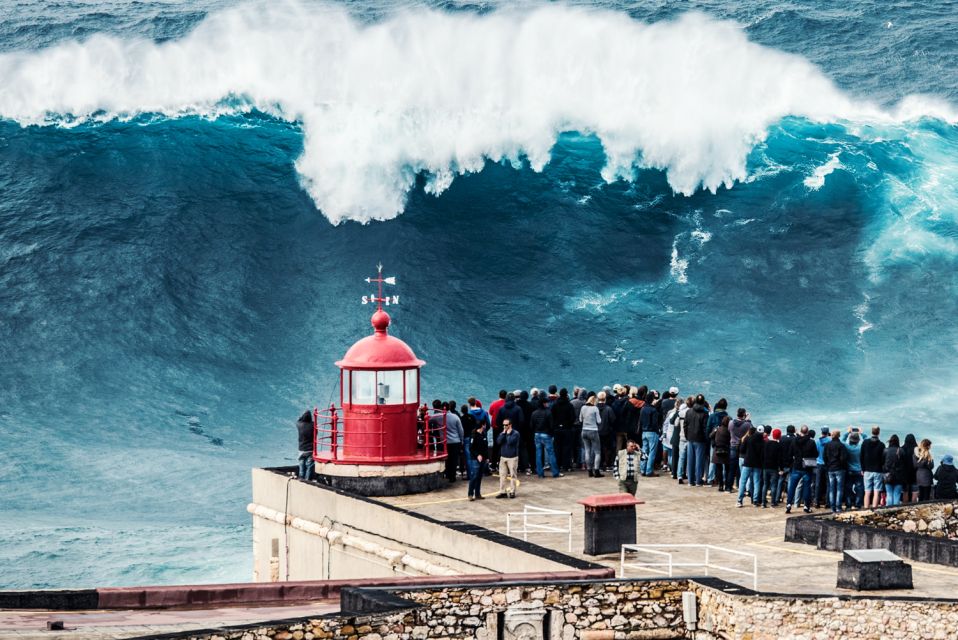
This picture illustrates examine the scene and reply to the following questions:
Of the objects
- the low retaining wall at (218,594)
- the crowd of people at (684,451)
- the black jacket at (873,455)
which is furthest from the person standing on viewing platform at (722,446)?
the low retaining wall at (218,594)

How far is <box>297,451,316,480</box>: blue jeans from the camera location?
975 inches

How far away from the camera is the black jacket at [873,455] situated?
22.4 m

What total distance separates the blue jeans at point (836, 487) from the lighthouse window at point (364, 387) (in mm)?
6154

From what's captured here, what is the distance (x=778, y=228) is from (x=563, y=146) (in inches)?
249

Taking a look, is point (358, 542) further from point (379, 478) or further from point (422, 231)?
point (422, 231)

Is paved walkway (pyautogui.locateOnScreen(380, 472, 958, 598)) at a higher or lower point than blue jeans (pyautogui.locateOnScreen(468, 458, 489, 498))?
lower

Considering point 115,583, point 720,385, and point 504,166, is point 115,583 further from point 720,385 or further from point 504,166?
point 504,166

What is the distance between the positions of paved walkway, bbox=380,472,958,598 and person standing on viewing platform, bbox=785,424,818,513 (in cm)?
33

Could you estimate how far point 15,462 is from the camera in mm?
33500

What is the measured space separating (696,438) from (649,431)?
3.33 feet

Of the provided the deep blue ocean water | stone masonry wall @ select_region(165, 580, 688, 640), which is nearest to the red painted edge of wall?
stone masonry wall @ select_region(165, 580, 688, 640)

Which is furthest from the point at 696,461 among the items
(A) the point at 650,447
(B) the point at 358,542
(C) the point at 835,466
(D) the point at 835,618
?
(D) the point at 835,618

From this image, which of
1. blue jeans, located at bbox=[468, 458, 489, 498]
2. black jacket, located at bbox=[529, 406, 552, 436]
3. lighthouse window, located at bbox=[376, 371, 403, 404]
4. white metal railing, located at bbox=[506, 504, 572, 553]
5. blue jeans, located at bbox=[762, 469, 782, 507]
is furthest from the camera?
black jacket, located at bbox=[529, 406, 552, 436]

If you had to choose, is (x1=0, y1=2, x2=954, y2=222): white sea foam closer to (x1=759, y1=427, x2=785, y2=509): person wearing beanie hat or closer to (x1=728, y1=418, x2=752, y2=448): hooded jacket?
(x1=728, y1=418, x2=752, y2=448): hooded jacket
